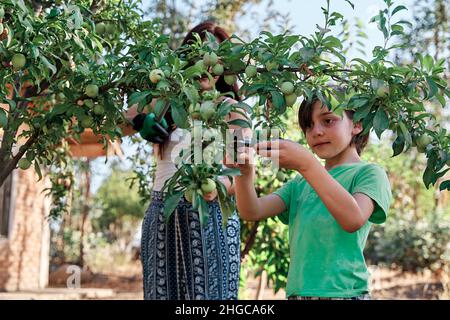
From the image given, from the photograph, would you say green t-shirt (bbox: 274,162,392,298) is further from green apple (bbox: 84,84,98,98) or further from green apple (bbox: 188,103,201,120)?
green apple (bbox: 84,84,98,98)

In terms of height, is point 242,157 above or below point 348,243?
above

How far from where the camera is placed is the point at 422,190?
16188 mm

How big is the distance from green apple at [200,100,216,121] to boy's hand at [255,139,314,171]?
194mm

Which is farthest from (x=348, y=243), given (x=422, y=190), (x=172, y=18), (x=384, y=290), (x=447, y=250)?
(x=422, y=190)

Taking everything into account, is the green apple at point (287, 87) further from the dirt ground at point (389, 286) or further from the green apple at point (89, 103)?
the dirt ground at point (389, 286)

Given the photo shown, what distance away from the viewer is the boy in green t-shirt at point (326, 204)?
1760mm

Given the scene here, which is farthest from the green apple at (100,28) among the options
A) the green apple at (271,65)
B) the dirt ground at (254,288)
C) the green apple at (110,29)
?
the dirt ground at (254,288)

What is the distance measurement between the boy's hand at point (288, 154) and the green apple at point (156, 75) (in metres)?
0.31

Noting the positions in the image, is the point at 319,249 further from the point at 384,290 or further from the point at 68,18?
the point at 384,290

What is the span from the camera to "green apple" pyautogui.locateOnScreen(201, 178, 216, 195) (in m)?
1.38

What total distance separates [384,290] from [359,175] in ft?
34.1

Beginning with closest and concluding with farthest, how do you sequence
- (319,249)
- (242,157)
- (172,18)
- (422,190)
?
(242,157) < (319,249) < (172,18) < (422,190)

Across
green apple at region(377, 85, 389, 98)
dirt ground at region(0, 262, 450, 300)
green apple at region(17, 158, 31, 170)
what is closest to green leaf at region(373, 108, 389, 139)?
green apple at region(377, 85, 389, 98)

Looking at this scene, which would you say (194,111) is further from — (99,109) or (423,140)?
(423,140)
